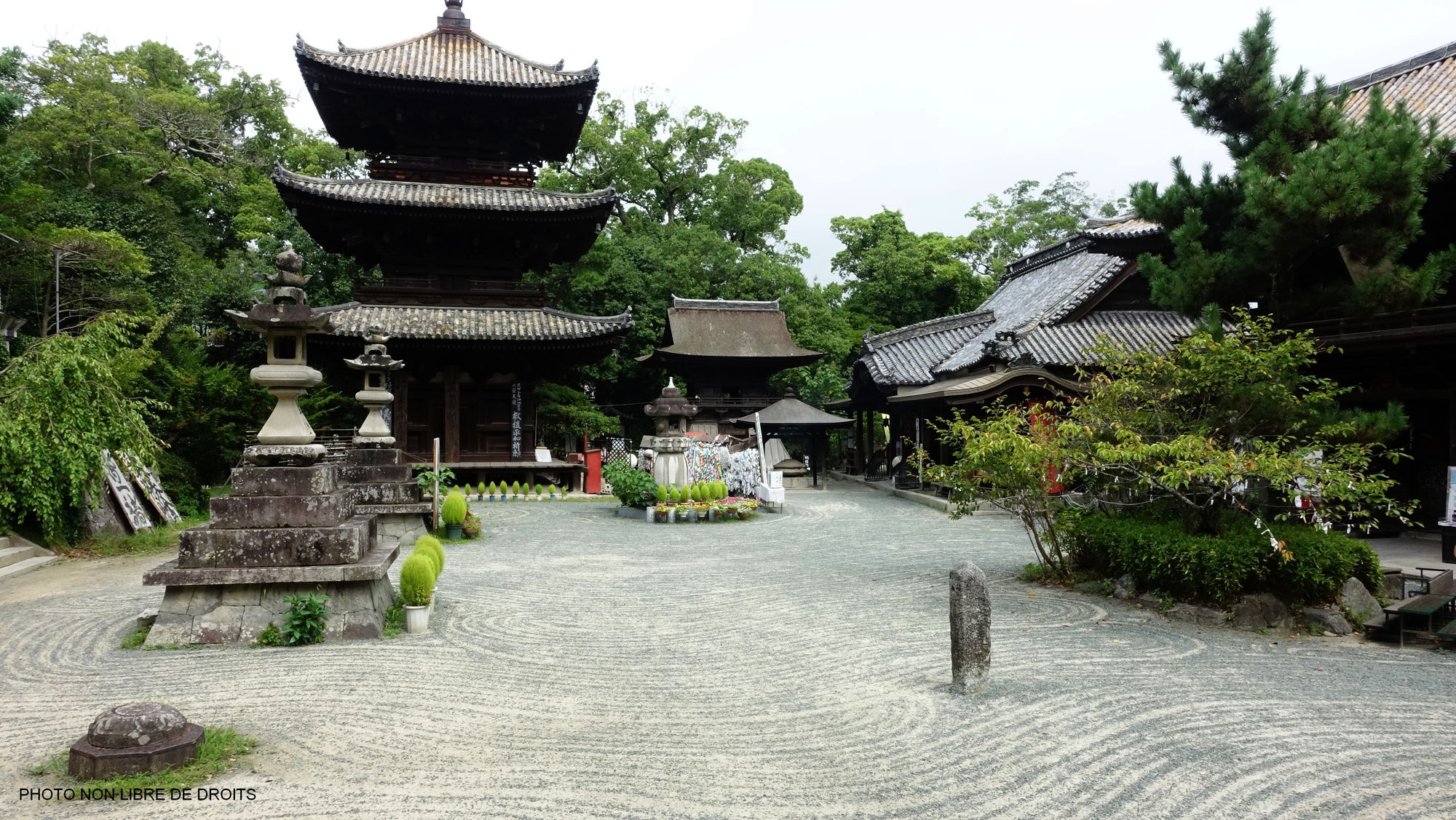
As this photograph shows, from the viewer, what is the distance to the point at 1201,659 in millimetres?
6770

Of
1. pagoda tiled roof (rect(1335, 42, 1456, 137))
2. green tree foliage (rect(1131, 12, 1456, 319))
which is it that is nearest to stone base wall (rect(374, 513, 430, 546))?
green tree foliage (rect(1131, 12, 1456, 319))

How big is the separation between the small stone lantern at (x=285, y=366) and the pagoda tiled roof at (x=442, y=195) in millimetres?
12416

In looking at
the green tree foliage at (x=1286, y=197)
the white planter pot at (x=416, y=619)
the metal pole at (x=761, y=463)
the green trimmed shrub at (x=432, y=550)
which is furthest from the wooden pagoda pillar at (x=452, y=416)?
the green tree foliage at (x=1286, y=197)

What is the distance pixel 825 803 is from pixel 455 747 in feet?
7.40

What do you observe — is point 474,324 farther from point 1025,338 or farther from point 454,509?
point 1025,338

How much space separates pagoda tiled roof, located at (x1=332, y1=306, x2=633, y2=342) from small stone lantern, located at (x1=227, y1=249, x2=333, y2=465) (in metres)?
A: 11.5

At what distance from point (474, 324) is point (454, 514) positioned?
26.0 feet

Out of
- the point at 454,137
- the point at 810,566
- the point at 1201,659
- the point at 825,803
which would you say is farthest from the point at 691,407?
the point at 825,803

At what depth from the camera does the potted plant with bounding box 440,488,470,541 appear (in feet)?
44.7

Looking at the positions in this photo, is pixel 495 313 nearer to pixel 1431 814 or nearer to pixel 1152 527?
pixel 1152 527

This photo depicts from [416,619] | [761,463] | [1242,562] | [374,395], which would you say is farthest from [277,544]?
[761,463]

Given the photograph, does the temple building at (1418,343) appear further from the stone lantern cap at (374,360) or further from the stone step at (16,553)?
the stone step at (16,553)

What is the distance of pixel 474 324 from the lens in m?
20.3

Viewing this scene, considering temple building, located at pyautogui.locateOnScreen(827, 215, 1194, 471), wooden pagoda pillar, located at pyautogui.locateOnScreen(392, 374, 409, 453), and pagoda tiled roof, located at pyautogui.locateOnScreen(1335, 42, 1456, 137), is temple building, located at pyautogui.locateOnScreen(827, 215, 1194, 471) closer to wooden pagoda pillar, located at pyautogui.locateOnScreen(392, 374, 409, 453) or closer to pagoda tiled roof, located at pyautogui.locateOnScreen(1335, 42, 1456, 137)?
pagoda tiled roof, located at pyautogui.locateOnScreen(1335, 42, 1456, 137)
